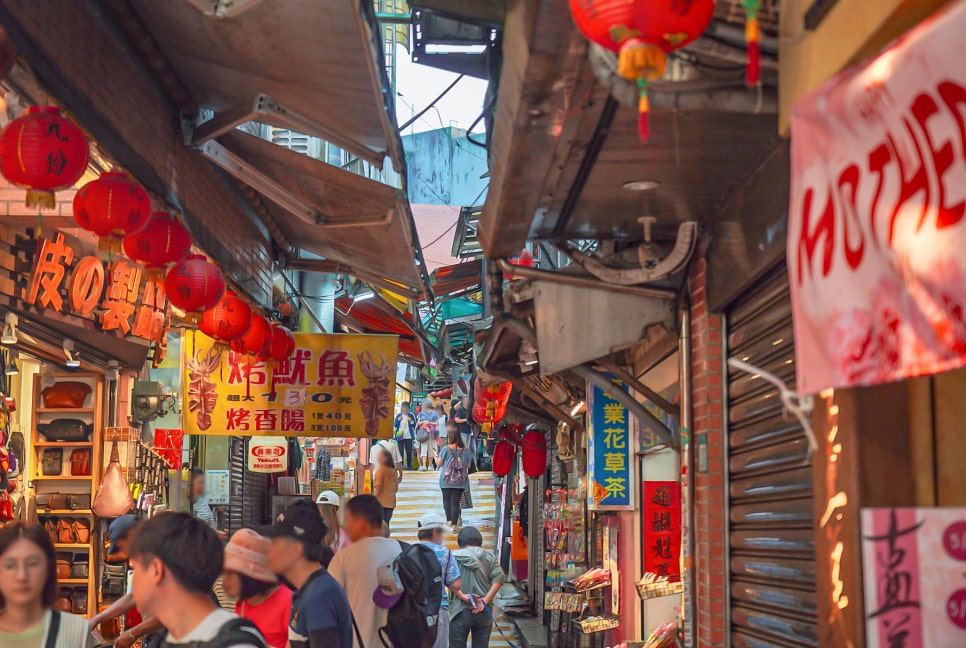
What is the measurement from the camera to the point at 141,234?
760 cm

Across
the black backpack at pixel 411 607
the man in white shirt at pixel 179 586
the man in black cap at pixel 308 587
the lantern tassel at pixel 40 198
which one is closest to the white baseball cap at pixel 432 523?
the black backpack at pixel 411 607

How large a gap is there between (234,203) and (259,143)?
2.39 metres

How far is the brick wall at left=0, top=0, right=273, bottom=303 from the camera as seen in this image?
6.25 m

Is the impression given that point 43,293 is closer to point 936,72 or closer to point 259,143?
point 259,143

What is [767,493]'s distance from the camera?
Result: 5664 mm

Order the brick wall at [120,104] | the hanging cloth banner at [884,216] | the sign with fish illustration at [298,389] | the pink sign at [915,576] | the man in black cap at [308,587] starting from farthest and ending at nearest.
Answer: the sign with fish illustration at [298,389]
the brick wall at [120,104]
the man in black cap at [308,587]
the pink sign at [915,576]
the hanging cloth banner at [884,216]

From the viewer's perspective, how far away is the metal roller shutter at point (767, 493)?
5105 mm

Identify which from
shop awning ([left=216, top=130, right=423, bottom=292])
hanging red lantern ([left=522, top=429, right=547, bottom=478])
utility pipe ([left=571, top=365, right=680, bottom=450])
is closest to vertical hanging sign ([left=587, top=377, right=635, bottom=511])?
utility pipe ([left=571, top=365, right=680, bottom=450])

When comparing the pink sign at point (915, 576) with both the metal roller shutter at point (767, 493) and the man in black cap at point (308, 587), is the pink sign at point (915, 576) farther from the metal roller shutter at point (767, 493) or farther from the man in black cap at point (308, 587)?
the man in black cap at point (308, 587)

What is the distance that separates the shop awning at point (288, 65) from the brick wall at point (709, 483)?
9.41 feet

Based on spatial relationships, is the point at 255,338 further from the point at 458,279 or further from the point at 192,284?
the point at 458,279

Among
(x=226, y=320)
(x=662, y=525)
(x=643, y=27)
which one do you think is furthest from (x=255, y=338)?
(x=643, y=27)

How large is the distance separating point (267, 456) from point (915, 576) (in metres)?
17.0

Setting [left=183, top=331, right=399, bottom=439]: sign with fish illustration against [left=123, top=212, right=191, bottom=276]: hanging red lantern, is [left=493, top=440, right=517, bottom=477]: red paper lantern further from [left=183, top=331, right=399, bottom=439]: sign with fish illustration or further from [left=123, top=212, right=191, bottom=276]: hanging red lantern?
[left=123, top=212, right=191, bottom=276]: hanging red lantern
